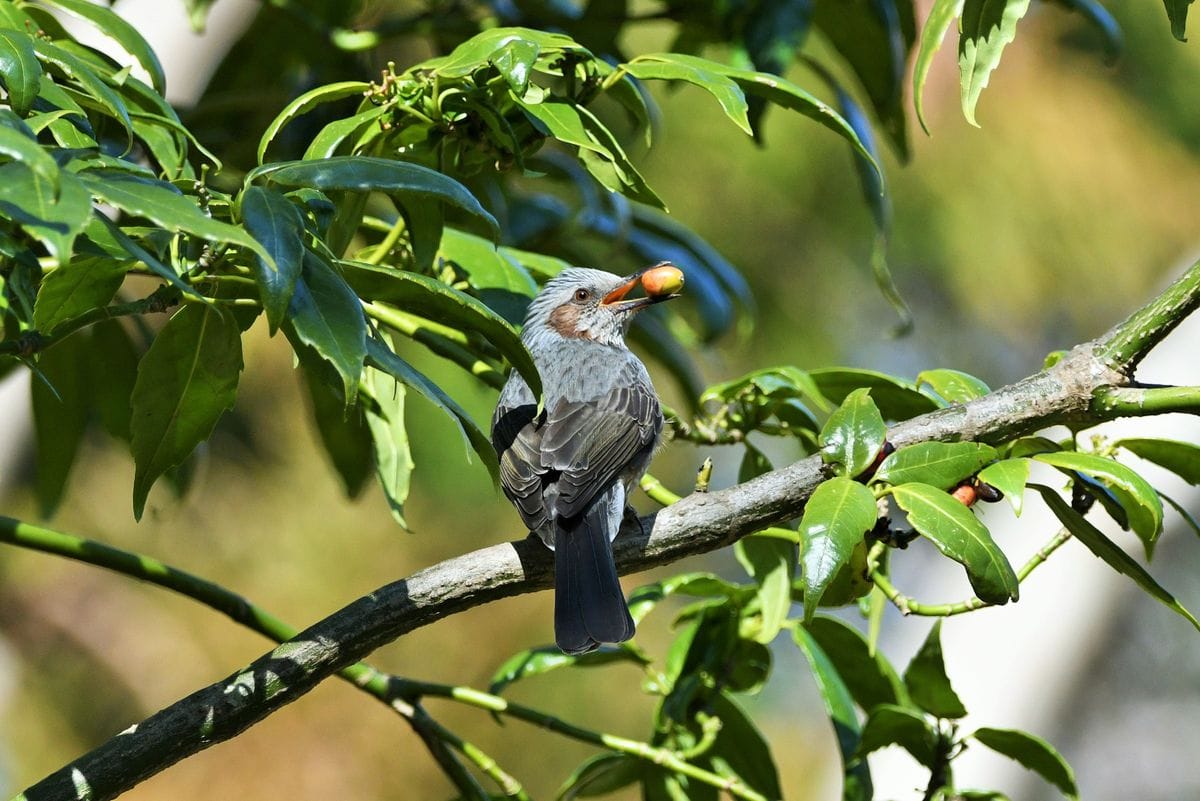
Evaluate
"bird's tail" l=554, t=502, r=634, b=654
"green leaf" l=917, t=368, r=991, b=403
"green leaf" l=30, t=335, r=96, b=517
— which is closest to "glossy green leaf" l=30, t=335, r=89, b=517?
"green leaf" l=30, t=335, r=96, b=517

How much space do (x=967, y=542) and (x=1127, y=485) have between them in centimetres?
24

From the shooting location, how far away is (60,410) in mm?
2627

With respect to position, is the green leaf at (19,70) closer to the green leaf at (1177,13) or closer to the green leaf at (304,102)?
the green leaf at (304,102)

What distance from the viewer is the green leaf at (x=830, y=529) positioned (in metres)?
1.52

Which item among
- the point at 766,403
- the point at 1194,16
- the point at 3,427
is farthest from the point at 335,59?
the point at 1194,16

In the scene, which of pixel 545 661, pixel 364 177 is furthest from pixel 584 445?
pixel 364 177

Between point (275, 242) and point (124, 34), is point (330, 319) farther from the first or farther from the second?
point (124, 34)

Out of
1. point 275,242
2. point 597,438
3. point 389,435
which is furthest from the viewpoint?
point 597,438

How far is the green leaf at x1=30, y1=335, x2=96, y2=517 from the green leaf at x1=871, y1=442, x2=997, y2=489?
1.65 m

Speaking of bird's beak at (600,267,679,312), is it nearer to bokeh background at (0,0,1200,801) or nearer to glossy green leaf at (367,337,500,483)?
glossy green leaf at (367,337,500,483)

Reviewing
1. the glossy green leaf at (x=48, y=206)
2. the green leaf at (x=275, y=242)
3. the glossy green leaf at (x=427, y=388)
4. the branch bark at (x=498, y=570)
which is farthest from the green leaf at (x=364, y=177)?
the branch bark at (x=498, y=570)

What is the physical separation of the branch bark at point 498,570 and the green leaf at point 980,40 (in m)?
0.36

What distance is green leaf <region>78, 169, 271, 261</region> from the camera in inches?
44.2

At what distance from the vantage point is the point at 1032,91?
817 cm
